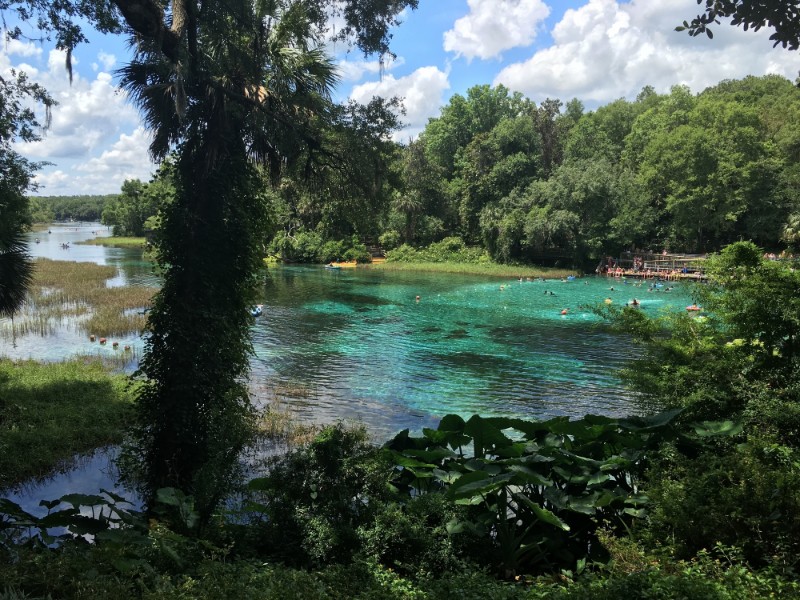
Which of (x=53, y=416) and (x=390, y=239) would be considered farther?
(x=390, y=239)

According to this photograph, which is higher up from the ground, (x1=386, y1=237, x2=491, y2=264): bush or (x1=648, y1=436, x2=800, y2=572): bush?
(x1=386, y1=237, x2=491, y2=264): bush

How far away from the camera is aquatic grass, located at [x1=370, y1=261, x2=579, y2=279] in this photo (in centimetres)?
4919

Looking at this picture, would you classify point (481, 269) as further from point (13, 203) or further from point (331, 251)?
point (13, 203)

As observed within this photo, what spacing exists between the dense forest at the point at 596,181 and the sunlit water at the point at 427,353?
29.2ft

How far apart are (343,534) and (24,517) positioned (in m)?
3.22

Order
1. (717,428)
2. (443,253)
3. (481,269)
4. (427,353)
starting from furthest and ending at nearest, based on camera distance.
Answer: (443,253) < (481,269) < (427,353) < (717,428)

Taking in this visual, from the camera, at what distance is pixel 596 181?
49.1 m

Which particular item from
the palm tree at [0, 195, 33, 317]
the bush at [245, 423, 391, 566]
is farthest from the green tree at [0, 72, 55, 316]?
the bush at [245, 423, 391, 566]

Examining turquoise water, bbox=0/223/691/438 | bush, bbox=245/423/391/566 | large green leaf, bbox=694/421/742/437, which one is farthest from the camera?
turquoise water, bbox=0/223/691/438

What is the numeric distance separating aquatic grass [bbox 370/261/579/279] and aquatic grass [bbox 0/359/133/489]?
129 feet

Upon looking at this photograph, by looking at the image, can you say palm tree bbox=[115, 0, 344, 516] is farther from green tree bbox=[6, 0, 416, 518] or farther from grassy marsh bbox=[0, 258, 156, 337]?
grassy marsh bbox=[0, 258, 156, 337]

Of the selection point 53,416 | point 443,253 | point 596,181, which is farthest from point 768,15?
point 443,253

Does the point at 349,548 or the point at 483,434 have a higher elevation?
the point at 483,434

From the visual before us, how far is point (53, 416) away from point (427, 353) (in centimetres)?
1260
